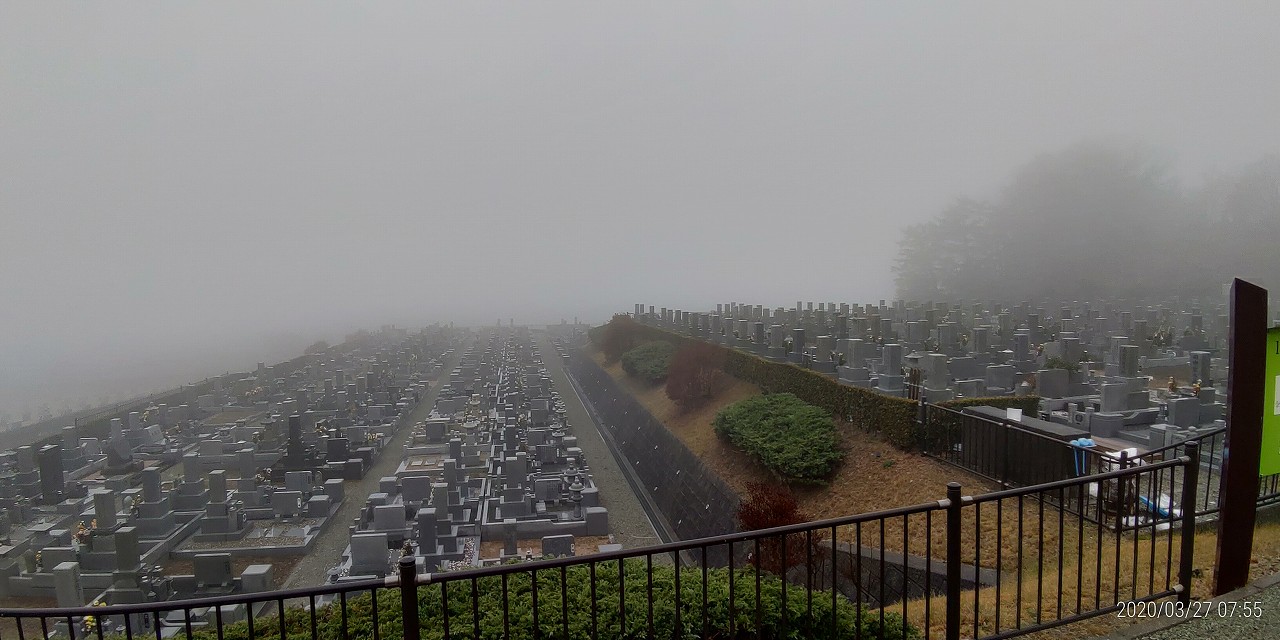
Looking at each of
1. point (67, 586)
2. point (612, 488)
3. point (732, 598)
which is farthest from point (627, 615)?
point (612, 488)

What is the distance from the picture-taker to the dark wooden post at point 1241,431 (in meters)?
3.90

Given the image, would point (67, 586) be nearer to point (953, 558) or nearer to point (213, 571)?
point (213, 571)

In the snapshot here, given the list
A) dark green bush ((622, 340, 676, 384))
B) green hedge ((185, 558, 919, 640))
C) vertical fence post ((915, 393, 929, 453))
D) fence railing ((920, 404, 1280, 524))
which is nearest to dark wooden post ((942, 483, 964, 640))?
green hedge ((185, 558, 919, 640))

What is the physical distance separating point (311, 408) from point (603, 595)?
23238 mm

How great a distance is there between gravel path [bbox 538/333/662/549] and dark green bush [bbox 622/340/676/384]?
277 cm

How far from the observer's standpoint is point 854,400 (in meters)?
12.1

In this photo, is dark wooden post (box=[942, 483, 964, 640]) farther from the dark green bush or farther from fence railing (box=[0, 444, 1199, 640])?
the dark green bush

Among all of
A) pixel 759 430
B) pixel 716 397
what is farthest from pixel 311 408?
pixel 759 430

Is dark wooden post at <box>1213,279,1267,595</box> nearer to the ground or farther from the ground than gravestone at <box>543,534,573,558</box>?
farther from the ground

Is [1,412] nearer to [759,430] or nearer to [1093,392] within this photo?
[759,430]

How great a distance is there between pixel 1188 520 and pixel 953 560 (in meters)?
1.80

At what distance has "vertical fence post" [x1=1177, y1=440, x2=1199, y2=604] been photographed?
396cm

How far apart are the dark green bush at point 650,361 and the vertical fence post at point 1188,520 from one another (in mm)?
19901

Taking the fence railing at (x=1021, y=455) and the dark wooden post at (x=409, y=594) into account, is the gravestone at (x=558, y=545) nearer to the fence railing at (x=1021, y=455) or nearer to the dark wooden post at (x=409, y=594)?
the fence railing at (x=1021, y=455)
